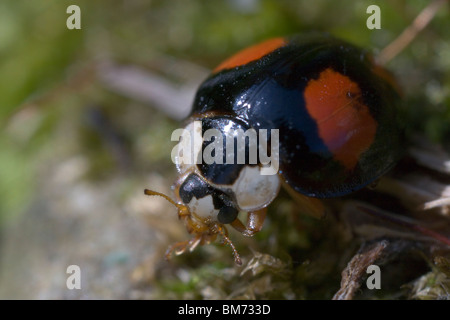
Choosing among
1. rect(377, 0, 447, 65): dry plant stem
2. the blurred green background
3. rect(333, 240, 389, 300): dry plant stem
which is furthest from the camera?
rect(377, 0, 447, 65): dry plant stem

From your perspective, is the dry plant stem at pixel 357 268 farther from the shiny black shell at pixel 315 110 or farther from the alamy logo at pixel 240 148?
the alamy logo at pixel 240 148

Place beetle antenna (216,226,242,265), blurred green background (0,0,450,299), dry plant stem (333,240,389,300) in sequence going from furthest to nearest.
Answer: blurred green background (0,0,450,299) → beetle antenna (216,226,242,265) → dry plant stem (333,240,389,300)

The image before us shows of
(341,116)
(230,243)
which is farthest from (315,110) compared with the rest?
(230,243)

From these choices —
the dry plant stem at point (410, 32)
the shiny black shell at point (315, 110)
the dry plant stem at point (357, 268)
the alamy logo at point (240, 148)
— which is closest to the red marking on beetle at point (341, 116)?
the shiny black shell at point (315, 110)

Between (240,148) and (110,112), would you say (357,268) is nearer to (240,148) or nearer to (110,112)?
(240,148)

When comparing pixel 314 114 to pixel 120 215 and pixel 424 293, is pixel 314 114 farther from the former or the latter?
pixel 120 215

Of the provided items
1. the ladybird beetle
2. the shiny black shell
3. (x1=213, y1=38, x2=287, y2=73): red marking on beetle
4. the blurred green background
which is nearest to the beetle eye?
the ladybird beetle

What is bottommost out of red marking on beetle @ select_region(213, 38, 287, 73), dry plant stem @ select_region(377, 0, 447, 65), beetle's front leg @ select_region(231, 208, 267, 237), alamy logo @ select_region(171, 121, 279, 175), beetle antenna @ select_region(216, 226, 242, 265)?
beetle antenna @ select_region(216, 226, 242, 265)

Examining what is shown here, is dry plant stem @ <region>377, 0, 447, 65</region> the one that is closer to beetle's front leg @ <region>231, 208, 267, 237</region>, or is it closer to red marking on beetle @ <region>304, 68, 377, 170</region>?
red marking on beetle @ <region>304, 68, 377, 170</region>
